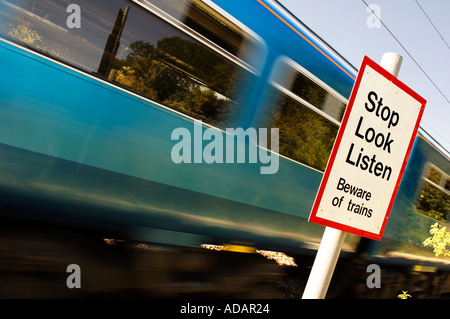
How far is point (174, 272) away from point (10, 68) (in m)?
2.36

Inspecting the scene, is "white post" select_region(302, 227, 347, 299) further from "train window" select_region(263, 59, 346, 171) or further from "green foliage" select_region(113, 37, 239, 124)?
"train window" select_region(263, 59, 346, 171)

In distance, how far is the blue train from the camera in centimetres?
270

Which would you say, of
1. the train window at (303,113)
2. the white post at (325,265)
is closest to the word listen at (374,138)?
the white post at (325,265)

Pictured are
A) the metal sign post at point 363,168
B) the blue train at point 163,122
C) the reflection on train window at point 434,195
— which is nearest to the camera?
the metal sign post at point 363,168

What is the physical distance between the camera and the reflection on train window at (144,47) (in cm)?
270

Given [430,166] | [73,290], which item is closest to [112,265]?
[73,290]

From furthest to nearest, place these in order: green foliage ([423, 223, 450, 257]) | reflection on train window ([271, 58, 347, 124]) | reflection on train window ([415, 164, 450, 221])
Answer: green foliage ([423, 223, 450, 257])
reflection on train window ([415, 164, 450, 221])
reflection on train window ([271, 58, 347, 124])

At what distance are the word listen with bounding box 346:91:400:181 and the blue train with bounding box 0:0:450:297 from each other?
5.98 feet

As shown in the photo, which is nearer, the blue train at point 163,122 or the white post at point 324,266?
the white post at point 324,266

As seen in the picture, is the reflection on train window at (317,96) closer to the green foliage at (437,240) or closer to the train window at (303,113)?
A: the train window at (303,113)

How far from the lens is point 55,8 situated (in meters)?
2.74

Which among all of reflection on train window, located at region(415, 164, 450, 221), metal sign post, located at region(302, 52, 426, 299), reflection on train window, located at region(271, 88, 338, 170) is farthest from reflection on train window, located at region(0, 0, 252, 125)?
reflection on train window, located at region(415, 164, 450, 221)

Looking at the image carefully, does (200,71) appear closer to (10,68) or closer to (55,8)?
(55,8)

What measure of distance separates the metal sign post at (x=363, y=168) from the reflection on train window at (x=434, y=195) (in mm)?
6329
